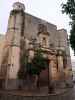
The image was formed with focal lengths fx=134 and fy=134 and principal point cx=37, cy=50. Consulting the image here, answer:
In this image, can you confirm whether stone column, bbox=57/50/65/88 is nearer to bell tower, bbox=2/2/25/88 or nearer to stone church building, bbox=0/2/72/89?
stone church building, bbox=0/2/72/89

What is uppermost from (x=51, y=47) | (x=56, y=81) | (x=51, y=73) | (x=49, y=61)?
(x=51, y=47)

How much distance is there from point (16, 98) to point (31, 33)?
7.98 metres

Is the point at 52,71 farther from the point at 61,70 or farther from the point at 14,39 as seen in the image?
the point at 14,39

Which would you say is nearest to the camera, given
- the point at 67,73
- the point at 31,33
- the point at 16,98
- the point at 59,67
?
the point at 16,98

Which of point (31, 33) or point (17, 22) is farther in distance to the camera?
point (31, 33)

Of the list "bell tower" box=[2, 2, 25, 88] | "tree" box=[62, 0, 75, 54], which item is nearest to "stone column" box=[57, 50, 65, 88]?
"bell tower" box=[2, 2, 25, 88]

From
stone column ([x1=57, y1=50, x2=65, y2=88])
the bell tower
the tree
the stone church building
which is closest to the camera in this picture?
the tree

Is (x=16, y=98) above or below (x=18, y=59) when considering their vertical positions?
below

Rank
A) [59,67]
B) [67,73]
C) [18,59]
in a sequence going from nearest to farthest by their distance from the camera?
[18,59], [59,67], [67,73]

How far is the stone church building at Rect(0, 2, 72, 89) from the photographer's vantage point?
12.5 m

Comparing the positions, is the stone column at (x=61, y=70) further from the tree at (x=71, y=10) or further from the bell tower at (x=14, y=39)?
the tree at (x=71, y=10)

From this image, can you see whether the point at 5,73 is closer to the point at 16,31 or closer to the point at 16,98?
the point at 16,31

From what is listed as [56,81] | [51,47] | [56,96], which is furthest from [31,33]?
[56,96]

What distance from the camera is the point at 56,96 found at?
852 centimetres
